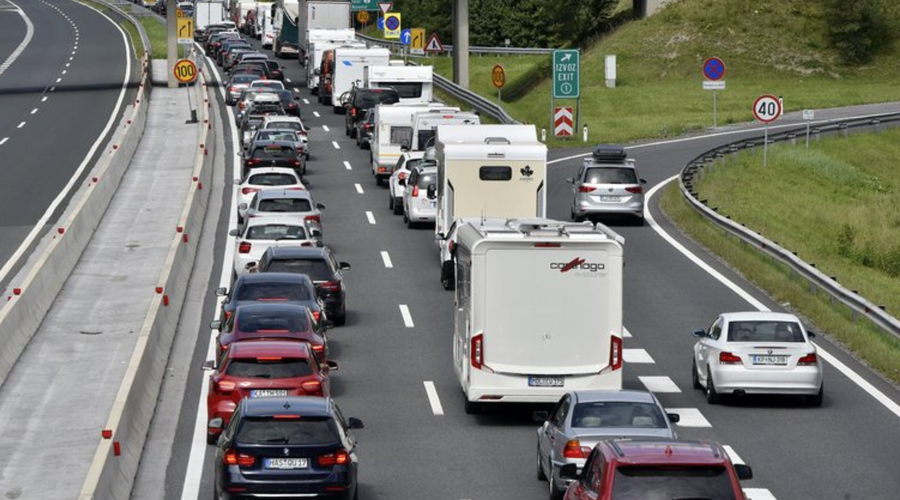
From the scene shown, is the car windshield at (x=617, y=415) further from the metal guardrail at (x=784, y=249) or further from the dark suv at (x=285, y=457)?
the metal guardrail at (x=784, y=249)

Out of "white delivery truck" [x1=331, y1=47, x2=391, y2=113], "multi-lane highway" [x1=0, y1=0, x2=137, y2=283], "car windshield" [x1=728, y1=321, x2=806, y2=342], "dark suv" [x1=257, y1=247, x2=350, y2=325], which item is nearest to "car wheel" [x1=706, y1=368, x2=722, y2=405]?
"car windshield" [x1=728, y1=321, x2=806, y2=342]

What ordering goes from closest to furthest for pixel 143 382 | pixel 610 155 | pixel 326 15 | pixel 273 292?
pixel 143 382 → pixel 273 292 → pixel 610 155 → pixel 326 15

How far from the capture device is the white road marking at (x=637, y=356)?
96.9ft

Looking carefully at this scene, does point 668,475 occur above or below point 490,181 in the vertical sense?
below

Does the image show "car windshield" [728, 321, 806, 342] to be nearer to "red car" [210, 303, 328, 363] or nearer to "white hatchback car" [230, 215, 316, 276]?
"red car" [210, 303, 328, 363]

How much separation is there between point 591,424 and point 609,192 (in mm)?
24813

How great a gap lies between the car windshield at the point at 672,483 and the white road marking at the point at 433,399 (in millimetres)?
10718

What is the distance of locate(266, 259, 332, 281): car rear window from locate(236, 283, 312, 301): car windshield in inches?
105

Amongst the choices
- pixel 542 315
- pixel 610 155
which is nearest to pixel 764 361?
pixel 542 315

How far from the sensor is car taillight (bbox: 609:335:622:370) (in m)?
24.5

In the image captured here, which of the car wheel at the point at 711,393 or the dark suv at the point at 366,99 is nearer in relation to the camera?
the car wheel at the point at 711,393

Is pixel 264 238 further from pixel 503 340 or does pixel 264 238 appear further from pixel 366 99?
pixel 366 99

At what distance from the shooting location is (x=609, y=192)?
4475 centimetres

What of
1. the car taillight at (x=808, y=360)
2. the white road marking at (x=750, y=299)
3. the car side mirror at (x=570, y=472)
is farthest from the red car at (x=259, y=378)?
the white road marking at (x=750, y=299)
